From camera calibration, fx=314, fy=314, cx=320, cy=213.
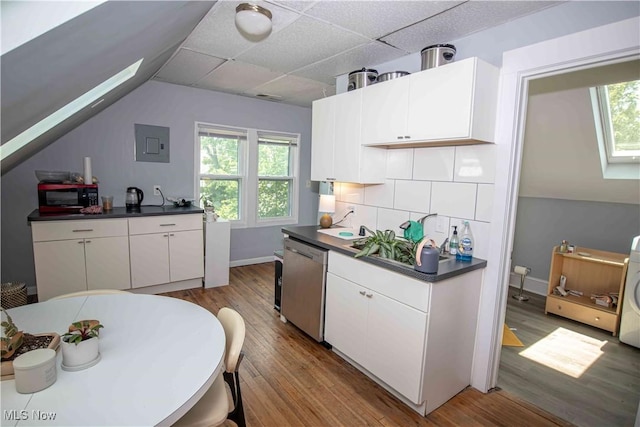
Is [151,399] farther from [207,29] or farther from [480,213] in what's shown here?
[207,29]

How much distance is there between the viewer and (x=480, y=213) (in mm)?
2115

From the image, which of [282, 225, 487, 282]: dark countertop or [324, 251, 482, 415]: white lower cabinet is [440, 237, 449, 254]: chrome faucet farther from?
[324, 251, 482, 415]: white lower cabinet

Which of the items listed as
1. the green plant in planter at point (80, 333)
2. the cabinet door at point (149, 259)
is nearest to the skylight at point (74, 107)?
the cabinet door at point (149, 259)

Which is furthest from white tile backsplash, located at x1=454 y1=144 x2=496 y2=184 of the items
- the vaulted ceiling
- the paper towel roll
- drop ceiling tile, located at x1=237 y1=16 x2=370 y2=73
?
the paper towel roll

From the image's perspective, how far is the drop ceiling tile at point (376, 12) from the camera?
1.79 m

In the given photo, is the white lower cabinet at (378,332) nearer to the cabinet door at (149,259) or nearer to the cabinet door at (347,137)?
the cabinet door at (347,137)

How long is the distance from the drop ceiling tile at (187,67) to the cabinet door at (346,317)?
89.5 inches

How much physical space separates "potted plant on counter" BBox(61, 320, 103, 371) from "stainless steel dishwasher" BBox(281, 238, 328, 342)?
162 centimetres

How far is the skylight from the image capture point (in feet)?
7.25

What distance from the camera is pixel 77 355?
1074mm

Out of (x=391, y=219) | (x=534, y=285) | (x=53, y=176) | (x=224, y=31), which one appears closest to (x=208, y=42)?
(x=224, y=31)

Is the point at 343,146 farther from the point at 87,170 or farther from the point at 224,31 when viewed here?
the point at 87,170

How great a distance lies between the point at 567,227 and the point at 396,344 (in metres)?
3.07

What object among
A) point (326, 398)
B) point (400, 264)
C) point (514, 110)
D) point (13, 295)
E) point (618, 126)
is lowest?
point (326, 398)
